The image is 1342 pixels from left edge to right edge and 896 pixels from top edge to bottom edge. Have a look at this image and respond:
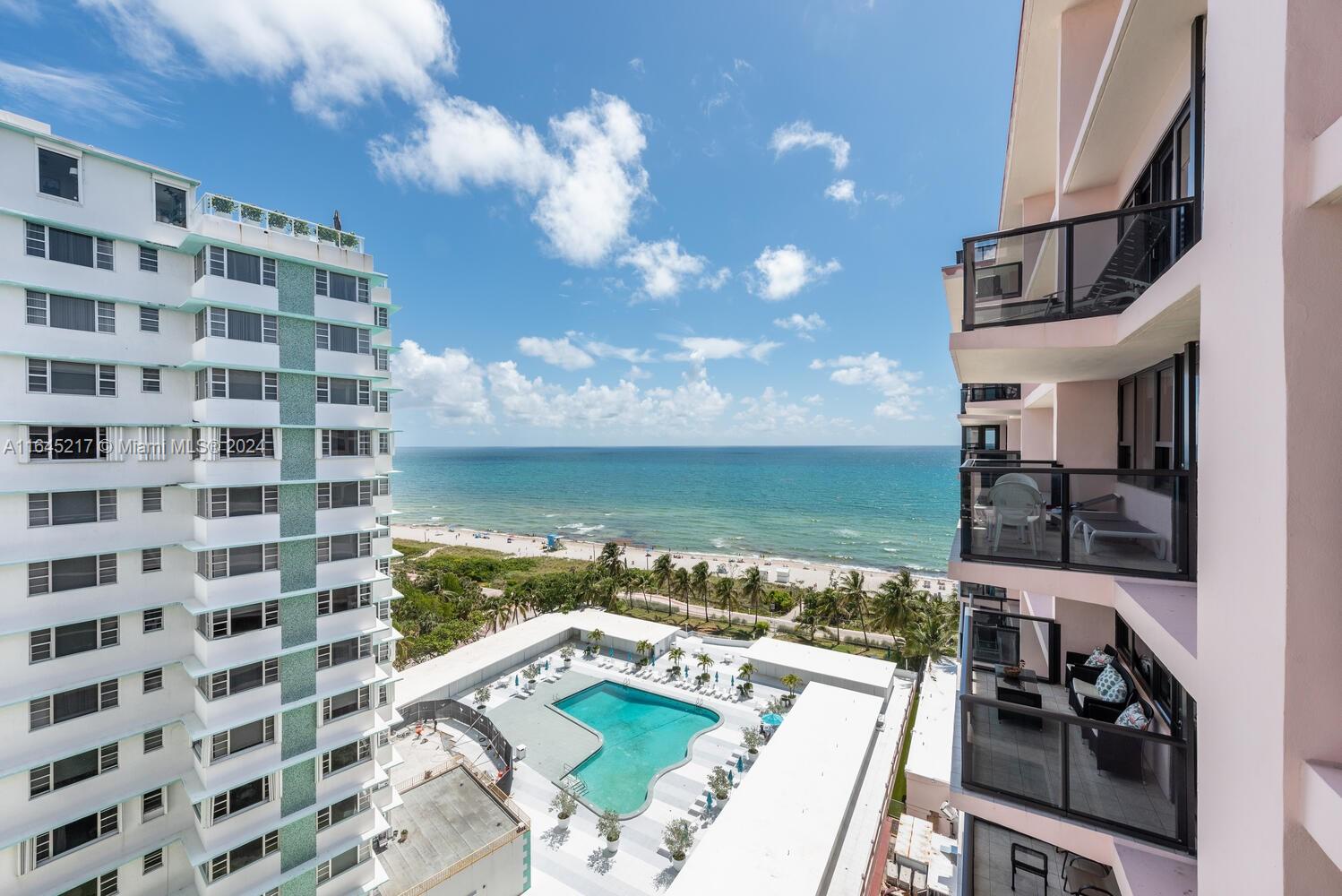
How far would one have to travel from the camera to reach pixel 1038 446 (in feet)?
41.4

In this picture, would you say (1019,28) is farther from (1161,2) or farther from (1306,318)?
(1306,318)

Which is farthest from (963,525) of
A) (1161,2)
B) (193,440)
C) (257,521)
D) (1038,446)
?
(193,440)

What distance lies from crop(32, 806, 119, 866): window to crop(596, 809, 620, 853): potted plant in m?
14.2

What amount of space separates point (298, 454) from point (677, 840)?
18.2 m

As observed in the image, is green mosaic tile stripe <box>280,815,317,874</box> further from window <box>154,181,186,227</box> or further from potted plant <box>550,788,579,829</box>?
window <box>154,181,186,227</box>

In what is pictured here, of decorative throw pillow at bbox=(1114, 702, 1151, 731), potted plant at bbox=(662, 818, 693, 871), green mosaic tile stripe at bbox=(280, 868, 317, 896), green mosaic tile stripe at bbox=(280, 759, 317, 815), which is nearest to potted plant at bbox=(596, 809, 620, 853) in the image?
potted plant at bbox=(662, 818, 693, 871)

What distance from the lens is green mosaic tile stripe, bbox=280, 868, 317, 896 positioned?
1291 centimetres

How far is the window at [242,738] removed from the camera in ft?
39.6

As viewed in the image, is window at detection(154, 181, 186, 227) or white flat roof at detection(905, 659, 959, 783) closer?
window at detection(154, 181, 186, 227)

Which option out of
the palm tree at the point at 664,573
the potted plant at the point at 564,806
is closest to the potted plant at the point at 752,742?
the potted plant at the point at 564,806

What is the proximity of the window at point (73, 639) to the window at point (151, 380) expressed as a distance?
5111mm

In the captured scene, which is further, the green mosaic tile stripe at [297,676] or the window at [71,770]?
the green mosaic tile stripe at [297,676]

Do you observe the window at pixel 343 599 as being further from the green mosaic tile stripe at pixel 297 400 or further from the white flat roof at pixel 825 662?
the white flat roof at pixel 825 662

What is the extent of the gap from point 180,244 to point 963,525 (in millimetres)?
17111
